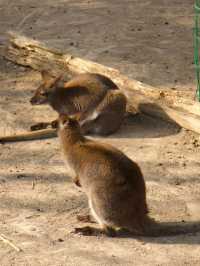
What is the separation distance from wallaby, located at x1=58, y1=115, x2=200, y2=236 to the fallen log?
1965 mm

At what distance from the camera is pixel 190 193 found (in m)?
6.66

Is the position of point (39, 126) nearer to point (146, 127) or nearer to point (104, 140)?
point (104, 140)

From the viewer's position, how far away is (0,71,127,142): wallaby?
26.3 feet

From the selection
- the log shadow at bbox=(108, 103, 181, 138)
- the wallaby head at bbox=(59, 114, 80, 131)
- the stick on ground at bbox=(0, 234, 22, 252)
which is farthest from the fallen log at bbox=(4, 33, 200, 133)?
the stick on ground at bbox=(0, 234, 22, 252)

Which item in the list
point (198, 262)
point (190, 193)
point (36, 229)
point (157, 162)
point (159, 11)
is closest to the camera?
point (198, 262)

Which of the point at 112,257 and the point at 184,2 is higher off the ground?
the point at 184,2

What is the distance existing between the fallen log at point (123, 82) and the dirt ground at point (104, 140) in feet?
0.40

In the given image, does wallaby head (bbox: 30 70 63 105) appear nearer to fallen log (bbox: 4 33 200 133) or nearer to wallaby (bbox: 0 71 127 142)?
wallaby (bbox: 0 71 127 142)

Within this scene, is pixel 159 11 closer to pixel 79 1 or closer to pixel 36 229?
pixel 79 1

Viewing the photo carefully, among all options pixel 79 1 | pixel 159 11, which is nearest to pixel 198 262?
pixel 159 11

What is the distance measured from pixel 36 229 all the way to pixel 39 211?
1.01ft

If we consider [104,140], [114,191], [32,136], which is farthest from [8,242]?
[104,140]

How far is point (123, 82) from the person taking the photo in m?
8.45

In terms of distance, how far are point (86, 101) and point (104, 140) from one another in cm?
48
